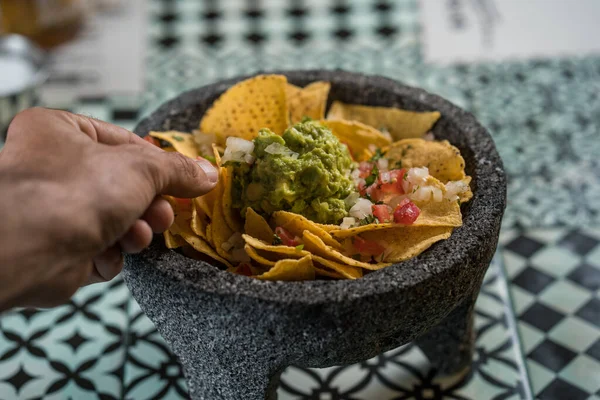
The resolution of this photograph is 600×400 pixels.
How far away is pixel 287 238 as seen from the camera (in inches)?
59.2

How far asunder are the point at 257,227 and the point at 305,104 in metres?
0.39

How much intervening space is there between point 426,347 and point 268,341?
1.98ft

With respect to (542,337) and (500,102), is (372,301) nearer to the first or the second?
(542,337)

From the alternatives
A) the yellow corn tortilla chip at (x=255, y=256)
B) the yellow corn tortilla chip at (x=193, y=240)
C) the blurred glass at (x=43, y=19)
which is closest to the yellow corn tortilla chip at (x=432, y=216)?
the yellow corn tortilla chip at (x=255, y=256)

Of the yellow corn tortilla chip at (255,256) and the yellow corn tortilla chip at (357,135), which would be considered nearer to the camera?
the yellow corn tortilla chip at (255,256)

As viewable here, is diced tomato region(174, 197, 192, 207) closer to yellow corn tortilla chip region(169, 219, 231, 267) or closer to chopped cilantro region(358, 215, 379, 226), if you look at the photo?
yellow corn tortilla chip region(169, 219, 231, 267)

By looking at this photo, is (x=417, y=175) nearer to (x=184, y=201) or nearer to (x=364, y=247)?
(x=364, y=247)

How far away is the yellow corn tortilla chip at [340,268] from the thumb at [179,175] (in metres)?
0.25

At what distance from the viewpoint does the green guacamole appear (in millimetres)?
1504

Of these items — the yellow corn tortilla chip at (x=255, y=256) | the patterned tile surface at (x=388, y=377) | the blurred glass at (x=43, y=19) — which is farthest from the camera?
the blurred glass at (x=43, y=19)

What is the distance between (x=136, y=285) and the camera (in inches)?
59.9

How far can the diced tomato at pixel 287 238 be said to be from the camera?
4.89 ft

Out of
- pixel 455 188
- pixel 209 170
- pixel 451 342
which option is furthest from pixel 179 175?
pixel 451 342

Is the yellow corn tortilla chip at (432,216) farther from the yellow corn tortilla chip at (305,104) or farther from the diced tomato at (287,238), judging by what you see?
the yellow corn tortilla chip at (305,104)
